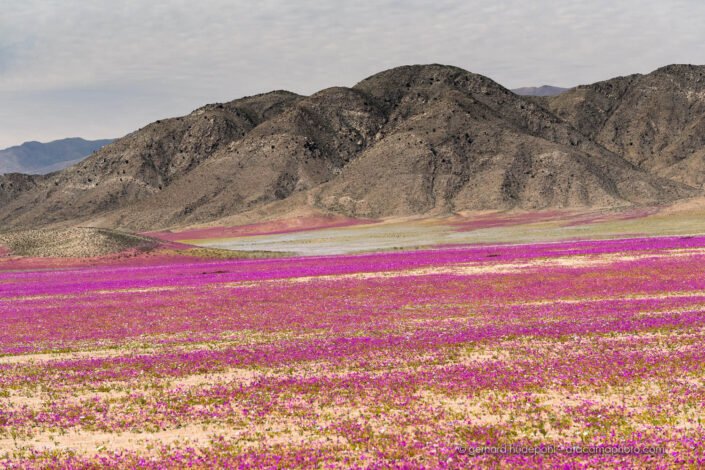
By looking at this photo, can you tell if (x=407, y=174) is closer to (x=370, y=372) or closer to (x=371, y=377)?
(x=370, y=372)

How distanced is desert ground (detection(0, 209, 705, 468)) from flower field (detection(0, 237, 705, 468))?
0.23 ft

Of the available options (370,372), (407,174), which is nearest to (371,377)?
(370,372)

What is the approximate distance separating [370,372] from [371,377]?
25.2 inches

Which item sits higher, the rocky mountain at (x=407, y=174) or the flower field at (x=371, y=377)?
the rocky mountain at (x=407, y=174)

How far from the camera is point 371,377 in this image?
18297mm

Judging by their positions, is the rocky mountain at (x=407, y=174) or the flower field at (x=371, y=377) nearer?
the flower field at (x=371, y=377)

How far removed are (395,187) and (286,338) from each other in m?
→ 136

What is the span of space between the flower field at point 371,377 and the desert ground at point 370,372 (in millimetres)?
71

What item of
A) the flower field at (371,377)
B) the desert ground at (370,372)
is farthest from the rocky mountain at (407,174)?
the flower field at (371,377)

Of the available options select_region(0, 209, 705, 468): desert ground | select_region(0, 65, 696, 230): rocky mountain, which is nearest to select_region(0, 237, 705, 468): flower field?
select_region(0, 209, 705, 468): desert ground

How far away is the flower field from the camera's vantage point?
12820 millimetres

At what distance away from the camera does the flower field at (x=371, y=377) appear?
1282cm

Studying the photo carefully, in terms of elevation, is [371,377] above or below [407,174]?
below

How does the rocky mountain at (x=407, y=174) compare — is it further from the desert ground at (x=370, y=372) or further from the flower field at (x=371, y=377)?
the flower field at (x=371, y=377)
